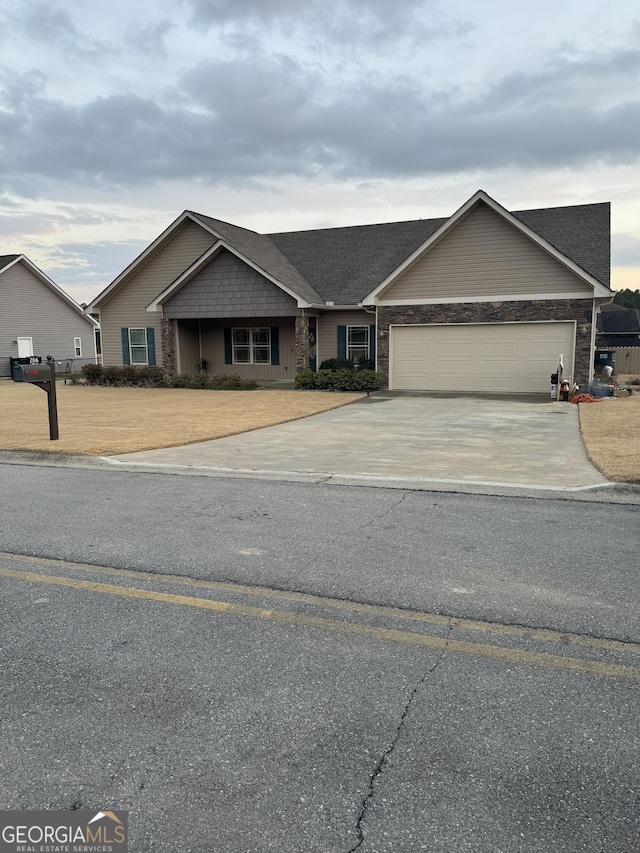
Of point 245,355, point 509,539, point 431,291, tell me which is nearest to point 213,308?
point 245,355

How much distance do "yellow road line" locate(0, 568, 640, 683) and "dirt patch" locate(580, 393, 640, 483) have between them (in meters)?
5.00

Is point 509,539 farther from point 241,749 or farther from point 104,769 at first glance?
point 104,769

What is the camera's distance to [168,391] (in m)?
24.4

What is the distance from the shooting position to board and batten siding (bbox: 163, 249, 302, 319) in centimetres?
2405

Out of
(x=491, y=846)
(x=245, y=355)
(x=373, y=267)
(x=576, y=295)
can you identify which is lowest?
(x=491, y=846)

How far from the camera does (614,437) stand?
1195 cm

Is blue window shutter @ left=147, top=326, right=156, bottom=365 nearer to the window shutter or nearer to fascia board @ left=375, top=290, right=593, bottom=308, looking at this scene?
the window shutter

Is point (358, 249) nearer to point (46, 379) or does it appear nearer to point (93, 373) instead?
point (93, 373)

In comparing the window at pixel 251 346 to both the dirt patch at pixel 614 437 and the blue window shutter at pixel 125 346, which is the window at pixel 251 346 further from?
the dirt patch at pixel 614 437

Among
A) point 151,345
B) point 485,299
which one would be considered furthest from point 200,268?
point 485,299

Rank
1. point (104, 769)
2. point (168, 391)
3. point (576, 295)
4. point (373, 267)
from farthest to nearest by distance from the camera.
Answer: point (373, 267), point (168, 391), point (576, 295), point (104, 769)

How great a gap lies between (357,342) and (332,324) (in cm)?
126

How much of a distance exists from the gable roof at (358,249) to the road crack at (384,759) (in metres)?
18.8

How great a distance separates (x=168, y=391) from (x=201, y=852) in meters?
22.8
